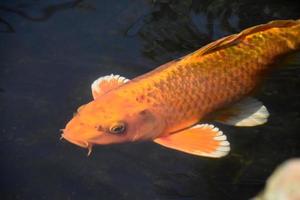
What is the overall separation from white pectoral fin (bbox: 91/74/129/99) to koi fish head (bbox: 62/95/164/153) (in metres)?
0.41

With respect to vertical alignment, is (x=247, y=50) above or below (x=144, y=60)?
above

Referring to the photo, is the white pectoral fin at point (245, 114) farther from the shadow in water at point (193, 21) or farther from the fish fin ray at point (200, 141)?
the shadow in water at point (193, 21)

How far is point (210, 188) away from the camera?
3.76 m

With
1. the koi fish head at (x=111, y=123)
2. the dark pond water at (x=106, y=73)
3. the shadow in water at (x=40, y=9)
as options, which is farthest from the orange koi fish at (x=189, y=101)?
the shadow in water at (x=40, y=9)

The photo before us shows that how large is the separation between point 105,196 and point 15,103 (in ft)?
4.17

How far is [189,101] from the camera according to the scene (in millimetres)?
3695

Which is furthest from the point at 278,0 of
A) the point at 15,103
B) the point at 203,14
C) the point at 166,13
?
the point at 15,103

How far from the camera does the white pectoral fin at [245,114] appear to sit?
400 centimetres

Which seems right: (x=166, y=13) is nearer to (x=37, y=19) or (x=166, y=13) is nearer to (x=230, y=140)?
(x=37, y=19)

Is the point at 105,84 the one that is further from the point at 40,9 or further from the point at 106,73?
the point at 40,9

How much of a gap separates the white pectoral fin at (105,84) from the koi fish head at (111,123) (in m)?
0.41

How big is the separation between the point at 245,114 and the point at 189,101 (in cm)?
61

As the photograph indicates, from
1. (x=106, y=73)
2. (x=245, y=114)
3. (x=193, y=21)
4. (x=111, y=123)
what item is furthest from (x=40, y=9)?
(x=245, y=114)

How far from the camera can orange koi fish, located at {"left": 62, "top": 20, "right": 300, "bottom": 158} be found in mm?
3520
